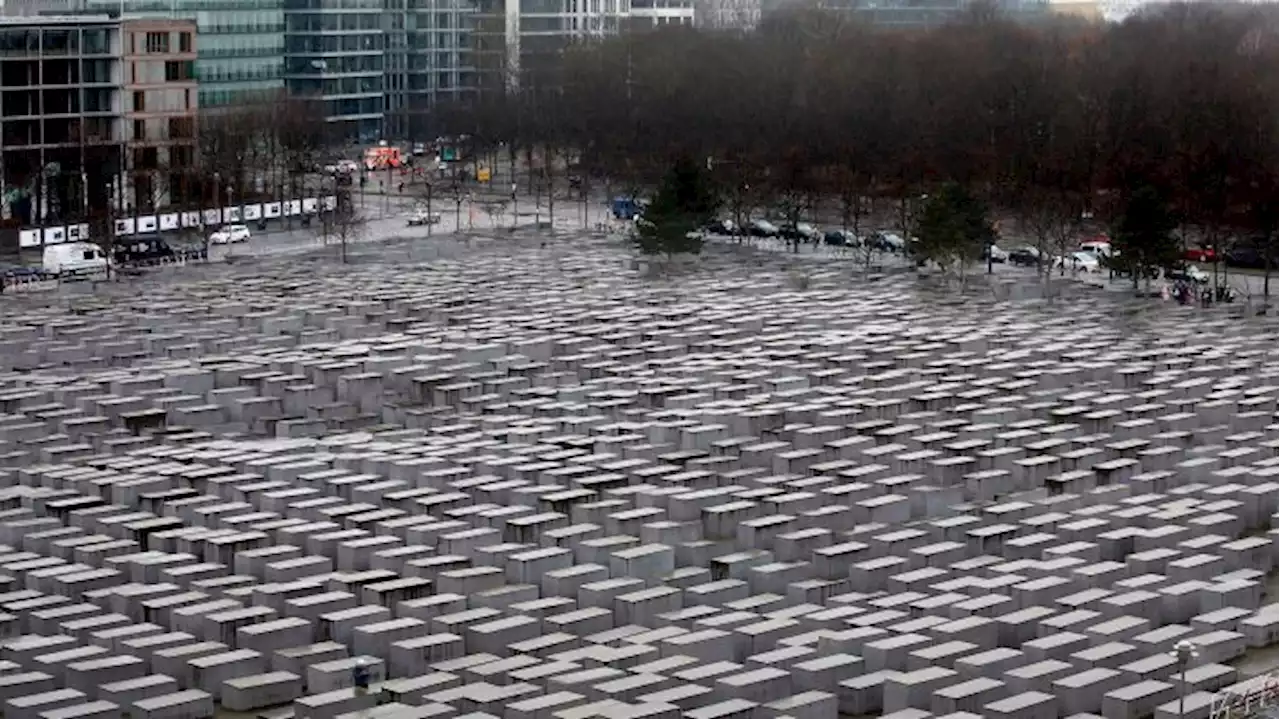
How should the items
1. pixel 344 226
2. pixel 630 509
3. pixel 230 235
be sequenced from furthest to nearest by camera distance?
pixel 230 235 → pixel 344 226 → pixel 630 509

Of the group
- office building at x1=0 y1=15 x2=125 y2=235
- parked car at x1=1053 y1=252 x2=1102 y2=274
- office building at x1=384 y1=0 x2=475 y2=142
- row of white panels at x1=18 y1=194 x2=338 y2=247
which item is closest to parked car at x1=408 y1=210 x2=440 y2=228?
row of white panels at x1=18 y1=194 x2=338 y2=247

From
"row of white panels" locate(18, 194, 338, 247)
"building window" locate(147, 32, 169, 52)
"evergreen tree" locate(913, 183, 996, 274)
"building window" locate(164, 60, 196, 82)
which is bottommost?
"row of white panels" locate(18, 194, 338, 247)

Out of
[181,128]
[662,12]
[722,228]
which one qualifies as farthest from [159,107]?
[662,12]

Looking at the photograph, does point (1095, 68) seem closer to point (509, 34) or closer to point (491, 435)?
point (509, 34)

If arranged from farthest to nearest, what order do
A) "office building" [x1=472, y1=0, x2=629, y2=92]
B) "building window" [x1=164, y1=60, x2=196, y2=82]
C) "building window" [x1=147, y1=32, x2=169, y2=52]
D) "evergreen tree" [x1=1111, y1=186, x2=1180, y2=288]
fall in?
"office building" [x1=472, y1=0, x2=629, y2=92]
"building window" [x1=164, y1=60, x2=196, y2=82]
"building window" [x1=147, y1=32, x2=169, y2=52]
"evergreen tree" [x1=1111, y1=186, x2=1180, y2=288]

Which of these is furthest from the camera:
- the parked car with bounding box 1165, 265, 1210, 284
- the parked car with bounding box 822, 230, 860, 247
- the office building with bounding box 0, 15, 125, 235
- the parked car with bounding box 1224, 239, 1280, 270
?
the office building with bounding box 0, 15, 125, 235

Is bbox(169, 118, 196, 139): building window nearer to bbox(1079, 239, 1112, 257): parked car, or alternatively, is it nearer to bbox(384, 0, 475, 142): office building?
bbox(1079, 239, 1112, 257): parked car

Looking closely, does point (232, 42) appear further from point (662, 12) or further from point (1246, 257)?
point (1246, 257)
